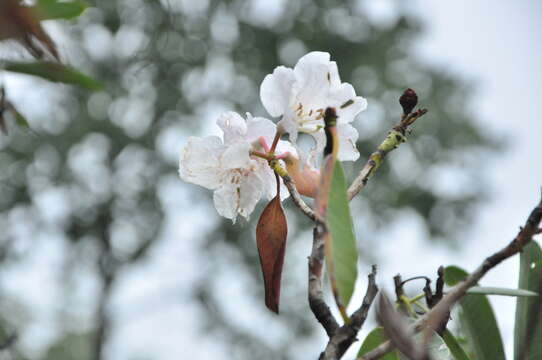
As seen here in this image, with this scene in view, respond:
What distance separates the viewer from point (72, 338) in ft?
33.8

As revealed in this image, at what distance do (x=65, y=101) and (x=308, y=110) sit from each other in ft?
24.0

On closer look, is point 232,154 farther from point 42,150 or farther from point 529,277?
point 42,150

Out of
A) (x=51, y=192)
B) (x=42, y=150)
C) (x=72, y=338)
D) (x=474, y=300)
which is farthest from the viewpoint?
(x=72, y=338)

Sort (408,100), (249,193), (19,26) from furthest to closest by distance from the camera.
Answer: (249,193), (408,100), (19,26)

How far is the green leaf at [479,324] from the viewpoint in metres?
0.60

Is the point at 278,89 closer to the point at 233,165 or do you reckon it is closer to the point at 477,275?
the point at 233,165

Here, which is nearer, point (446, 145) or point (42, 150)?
point (42, 150)

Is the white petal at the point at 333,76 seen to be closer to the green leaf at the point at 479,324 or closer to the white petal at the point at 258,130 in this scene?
the white petal at the point at 258,130

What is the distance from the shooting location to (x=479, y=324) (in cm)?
63

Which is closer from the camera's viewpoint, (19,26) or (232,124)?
(19,26)

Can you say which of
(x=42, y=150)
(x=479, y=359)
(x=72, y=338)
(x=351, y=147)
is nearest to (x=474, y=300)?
(x=479, y=359)

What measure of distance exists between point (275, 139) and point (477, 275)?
0.70ft

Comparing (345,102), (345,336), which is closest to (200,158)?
(345,102)

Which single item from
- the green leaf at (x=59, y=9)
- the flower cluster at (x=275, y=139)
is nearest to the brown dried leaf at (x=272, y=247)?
the flower cluster at (x=275, y=139)
